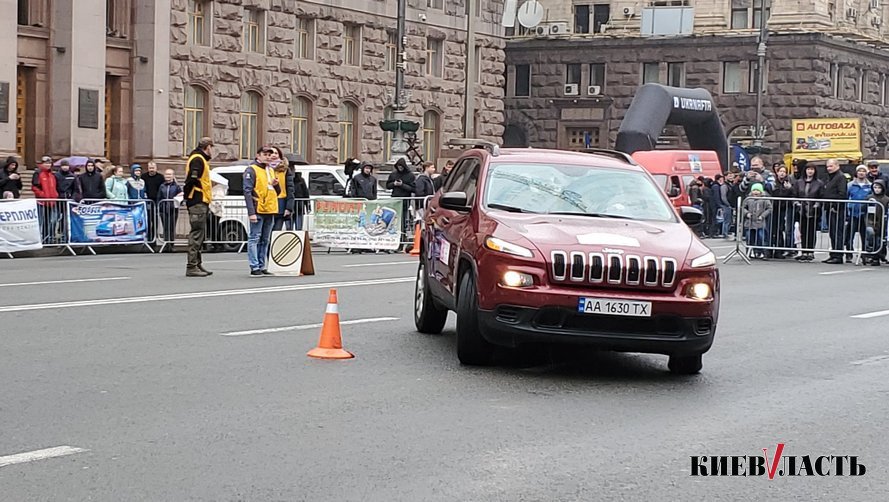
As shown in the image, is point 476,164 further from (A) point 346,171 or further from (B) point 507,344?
(A) point 346,171

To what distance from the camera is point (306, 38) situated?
160ft

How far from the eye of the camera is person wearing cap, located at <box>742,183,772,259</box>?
1091 inches

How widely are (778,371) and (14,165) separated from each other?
1819 centimetres

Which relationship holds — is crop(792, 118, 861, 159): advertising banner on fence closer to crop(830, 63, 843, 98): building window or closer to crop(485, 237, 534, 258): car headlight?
crop(830, 63, 843, 98): building window

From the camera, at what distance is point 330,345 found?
11.5 m

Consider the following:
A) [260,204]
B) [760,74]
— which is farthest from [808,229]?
[760,74]

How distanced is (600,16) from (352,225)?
4111 cm

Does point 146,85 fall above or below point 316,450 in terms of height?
above

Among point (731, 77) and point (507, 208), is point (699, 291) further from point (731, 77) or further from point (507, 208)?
point (731, 77)

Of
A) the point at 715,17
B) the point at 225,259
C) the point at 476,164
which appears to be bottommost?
the point at 225,259

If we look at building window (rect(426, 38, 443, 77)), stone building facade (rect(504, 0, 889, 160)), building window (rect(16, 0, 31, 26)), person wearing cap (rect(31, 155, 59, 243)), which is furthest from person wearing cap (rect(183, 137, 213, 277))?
stone building facade (rect(504, 0, 889, 160))

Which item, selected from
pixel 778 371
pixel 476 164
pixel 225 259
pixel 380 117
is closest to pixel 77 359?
pixel 476 164

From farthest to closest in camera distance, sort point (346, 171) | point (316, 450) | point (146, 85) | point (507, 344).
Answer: point (146, 85), point (346, 171), point (507, 344), point (316, 450)

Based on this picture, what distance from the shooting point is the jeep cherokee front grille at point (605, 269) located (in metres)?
10.6
